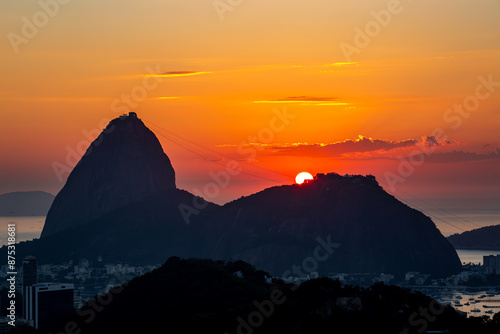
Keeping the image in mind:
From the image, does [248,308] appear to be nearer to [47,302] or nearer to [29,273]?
[47,302]

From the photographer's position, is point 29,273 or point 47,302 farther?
point 29,273

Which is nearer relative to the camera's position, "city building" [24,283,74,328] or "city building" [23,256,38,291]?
"city building" [24,283,74,328]

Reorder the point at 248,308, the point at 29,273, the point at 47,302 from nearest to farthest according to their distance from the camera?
the point at 248,308 → the point at 47,302 → the point at 29,273

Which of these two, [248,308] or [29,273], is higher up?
[29,273]

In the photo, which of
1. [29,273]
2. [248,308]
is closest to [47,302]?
[29,273]

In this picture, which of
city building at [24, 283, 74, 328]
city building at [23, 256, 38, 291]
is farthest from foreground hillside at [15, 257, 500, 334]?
city building at [23, 256, 38, 291]

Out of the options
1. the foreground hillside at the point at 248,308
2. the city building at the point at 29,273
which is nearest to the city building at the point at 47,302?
the city building at the point at 29,273

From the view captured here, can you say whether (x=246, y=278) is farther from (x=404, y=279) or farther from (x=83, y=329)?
(x=404, y=279)

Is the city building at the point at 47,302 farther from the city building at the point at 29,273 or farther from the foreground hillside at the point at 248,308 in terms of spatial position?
the foreground hillside at the point at 248,308

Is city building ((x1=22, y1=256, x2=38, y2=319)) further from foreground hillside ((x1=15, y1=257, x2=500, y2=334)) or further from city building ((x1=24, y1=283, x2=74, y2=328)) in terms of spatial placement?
foreground hillside ((x1=15, y1=257, x2=500, y2=334))
